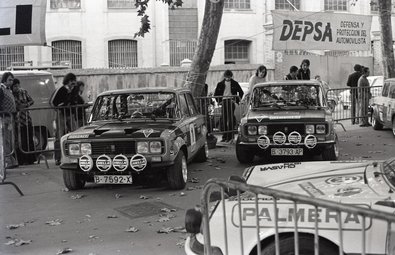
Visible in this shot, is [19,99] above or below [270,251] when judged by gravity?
above

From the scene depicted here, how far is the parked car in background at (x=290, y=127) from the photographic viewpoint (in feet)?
31.4

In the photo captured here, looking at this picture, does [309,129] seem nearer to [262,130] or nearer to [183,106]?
[262,130]

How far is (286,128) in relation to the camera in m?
9.59

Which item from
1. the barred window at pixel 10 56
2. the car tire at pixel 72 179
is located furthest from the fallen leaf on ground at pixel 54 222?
the barred window at pixel 10 56

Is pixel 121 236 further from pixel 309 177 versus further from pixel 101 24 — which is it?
pixel 101 24

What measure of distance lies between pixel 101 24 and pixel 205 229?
24.1m

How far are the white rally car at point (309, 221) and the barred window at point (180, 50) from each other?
23.2 metres

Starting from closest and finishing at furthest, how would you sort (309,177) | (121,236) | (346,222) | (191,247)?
(346,222) < (191,247) < (309,177) < (121,236)

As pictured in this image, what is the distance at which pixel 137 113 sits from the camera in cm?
895

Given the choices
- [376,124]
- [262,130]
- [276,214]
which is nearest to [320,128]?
[262,130]

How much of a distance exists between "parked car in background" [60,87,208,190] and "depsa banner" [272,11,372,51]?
22.5 feet

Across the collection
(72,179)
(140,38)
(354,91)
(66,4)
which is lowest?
(72,179)

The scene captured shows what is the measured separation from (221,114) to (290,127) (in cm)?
399

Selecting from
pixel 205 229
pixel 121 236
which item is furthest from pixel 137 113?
pixel 205 229
